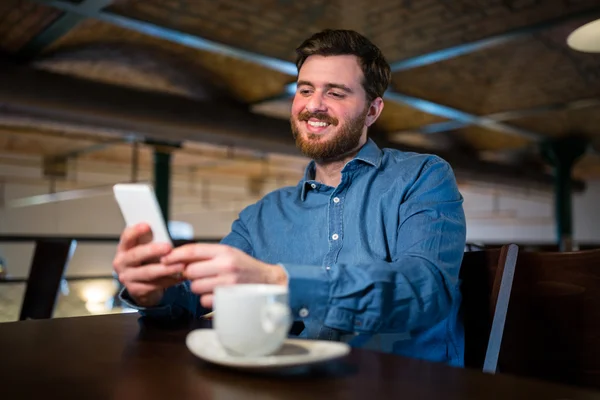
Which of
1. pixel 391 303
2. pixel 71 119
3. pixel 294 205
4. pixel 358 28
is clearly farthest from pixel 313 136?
pixel 71 119

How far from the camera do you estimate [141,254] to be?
0.90m

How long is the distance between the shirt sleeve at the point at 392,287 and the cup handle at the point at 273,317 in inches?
8.7

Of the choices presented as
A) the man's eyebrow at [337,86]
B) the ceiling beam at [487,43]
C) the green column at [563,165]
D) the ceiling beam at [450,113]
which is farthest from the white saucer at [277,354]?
the green column at [563,165]

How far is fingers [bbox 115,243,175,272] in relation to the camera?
0.88m

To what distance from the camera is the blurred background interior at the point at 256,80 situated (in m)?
3.97

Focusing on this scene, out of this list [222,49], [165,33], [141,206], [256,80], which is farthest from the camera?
[256,80]

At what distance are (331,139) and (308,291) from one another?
26.6 inches

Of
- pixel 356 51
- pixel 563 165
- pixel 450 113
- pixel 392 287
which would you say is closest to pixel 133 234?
pixel 392 287

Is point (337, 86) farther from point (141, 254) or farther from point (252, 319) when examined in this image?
point (252, 319)

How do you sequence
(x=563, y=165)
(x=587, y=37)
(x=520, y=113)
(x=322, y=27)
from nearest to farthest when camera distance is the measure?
1. (x=587, y=37)
2. (x=322, y=27)
3. (x=520, y=113)
4. (x=563, y=165)

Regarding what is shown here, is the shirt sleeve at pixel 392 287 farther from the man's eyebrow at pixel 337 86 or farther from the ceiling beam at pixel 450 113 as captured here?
the ceiling beam at pixel 450 113

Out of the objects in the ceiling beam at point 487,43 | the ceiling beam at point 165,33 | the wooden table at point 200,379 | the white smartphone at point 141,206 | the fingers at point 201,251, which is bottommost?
the wooden table at point 200,379

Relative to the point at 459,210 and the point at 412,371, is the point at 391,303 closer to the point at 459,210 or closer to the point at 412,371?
the point at 412,371

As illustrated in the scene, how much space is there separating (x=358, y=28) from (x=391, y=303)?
3801mm
